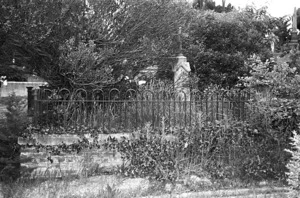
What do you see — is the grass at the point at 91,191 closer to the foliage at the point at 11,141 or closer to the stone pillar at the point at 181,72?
the foliage at the point at 11,141

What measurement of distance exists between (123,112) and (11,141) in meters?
2.13

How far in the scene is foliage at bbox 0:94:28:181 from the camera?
4699 millimetres

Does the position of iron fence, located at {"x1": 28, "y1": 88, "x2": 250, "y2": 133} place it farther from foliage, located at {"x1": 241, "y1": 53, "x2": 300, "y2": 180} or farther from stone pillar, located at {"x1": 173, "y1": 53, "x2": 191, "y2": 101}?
stone pillar, located at {"x1": 173, "y1": 53, "x2": 191, "y2": 101}

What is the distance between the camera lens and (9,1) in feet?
18.4

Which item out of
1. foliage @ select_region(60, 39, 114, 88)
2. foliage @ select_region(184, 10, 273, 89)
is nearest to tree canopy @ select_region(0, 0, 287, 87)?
foliage @ select_region(60, 39, 114, 88)

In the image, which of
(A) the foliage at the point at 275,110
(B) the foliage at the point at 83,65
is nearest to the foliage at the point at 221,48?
(B) the foliage at the point at 83,65

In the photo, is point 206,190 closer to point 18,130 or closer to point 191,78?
point 18,130

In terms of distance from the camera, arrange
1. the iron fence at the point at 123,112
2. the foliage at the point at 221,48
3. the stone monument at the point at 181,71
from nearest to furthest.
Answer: the iron fence at the point at 123,112 < the stone monument at the point at 181,71 < the foliage at the point at 221,48

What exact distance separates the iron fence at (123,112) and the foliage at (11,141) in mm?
917

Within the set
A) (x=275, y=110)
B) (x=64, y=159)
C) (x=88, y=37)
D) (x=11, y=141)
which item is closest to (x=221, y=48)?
(x=88, y=37)

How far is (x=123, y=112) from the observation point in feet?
20.6

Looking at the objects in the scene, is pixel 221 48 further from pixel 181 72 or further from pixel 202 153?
pixel 202 153

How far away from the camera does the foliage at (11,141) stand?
15.4 ft

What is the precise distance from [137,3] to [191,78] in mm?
3785
